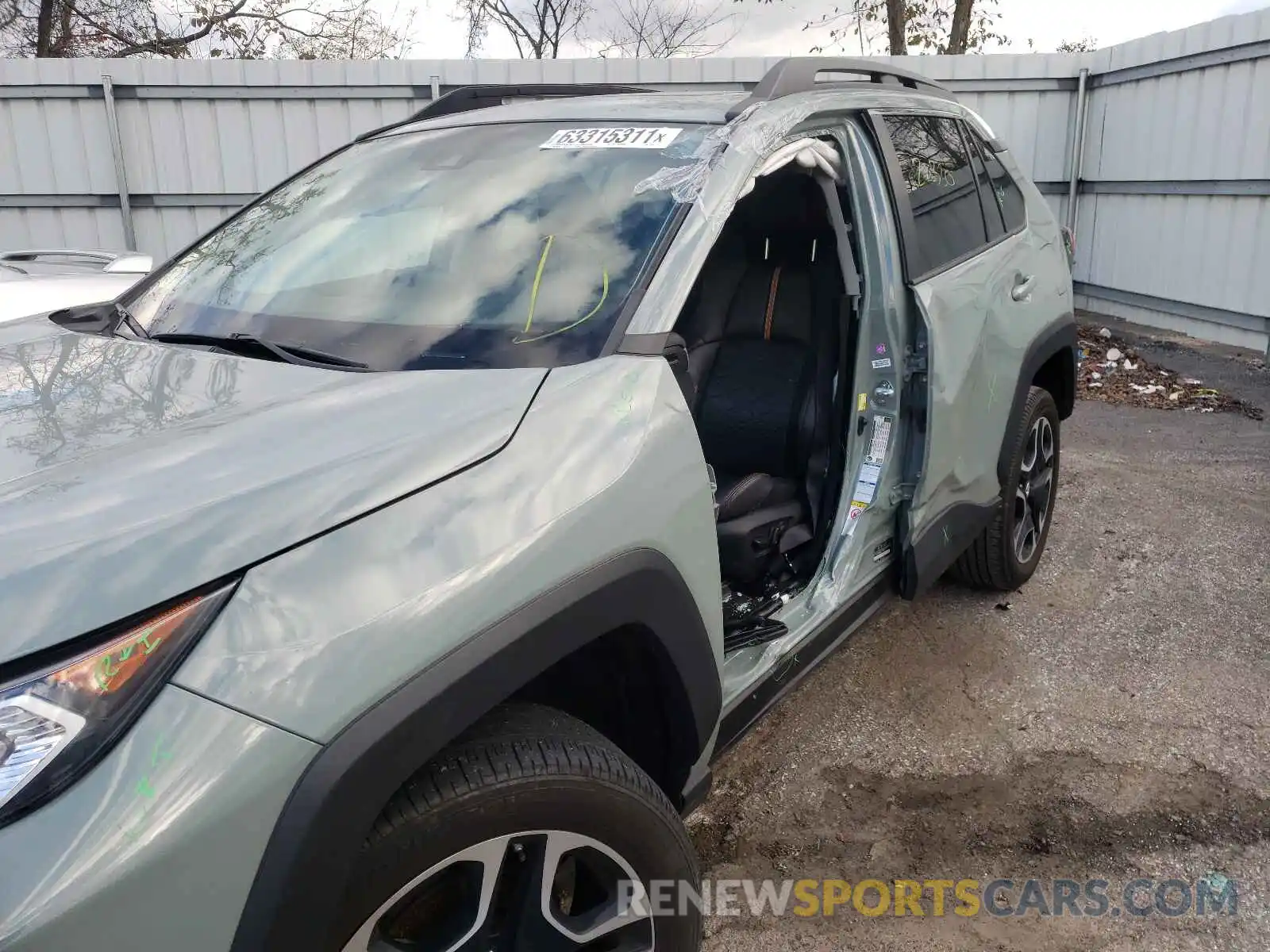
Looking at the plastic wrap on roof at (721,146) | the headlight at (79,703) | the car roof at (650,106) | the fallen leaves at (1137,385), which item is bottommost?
the fallen leaves at (1137,385)

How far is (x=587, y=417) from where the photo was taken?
167 cm

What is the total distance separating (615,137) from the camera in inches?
91.6

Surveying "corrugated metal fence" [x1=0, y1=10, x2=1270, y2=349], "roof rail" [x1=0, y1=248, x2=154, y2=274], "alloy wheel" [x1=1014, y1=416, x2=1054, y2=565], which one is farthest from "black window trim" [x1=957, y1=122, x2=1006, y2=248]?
"corrugated metal fence" [x1=0, y1=10, x2=1270, y2=349]

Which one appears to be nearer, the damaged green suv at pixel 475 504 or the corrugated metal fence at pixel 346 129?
the damaged green suv at pixel 475 504

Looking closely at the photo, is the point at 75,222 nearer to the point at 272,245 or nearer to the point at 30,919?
the point at 272,245

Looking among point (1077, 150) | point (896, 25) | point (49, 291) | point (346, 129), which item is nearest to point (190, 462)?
point (49, 291)

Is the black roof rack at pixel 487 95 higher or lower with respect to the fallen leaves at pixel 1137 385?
higher

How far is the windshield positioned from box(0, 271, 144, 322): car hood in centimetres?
209

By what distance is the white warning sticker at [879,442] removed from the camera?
2.78 meters

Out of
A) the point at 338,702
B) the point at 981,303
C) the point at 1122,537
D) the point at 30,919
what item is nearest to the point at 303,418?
the point at 338,702

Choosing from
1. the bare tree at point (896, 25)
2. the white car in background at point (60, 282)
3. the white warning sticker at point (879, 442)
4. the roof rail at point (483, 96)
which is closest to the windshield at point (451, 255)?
the roof rail at point (483, 96)

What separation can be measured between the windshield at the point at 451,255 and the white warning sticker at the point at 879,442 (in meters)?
1.02

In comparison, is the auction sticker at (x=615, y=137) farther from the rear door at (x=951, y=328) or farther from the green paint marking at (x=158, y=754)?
the green paint marking at (x=158, y=754)

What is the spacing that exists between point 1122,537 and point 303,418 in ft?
13.3
